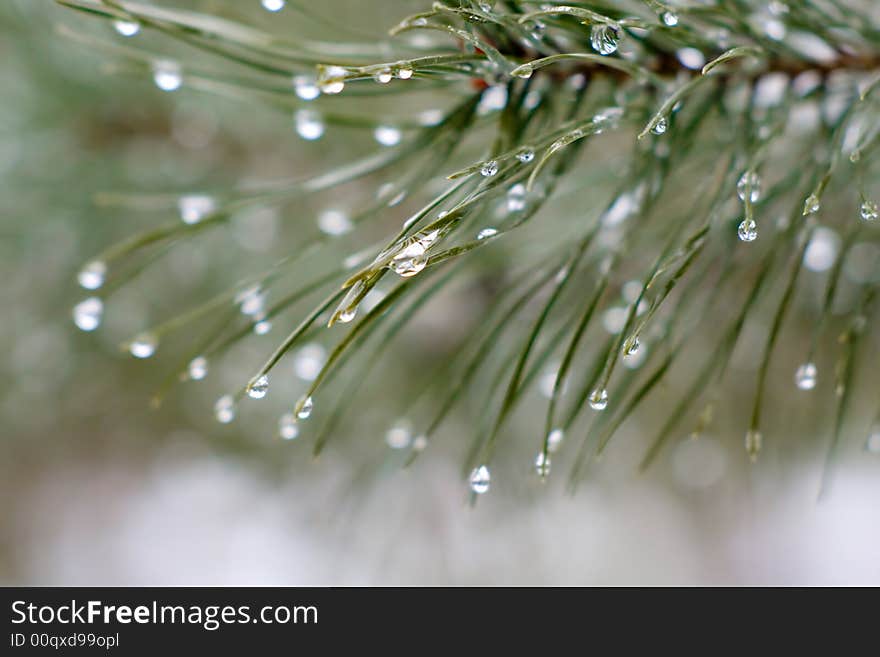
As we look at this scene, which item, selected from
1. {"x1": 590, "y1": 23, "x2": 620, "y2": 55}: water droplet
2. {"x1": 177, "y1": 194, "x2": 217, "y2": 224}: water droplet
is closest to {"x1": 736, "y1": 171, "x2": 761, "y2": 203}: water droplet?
{"x1": 590, "y1": 23, "x2": 620, "y2": 55}: water droplet

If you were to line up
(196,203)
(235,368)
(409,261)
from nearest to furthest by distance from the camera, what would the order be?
(409,261) < (196,203) < (235,368)

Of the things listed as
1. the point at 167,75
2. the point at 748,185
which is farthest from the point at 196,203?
the point at 748,185

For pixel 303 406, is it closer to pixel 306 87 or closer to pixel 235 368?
pixel 306 87

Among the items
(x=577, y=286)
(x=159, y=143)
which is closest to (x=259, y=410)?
(x=159, y=143)

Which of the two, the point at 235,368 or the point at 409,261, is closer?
the point at 409,261

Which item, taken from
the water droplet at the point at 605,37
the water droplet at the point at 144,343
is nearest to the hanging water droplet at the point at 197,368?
the water droplet at the point at 144,343

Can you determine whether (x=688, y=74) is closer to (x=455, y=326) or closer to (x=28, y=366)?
(x=455, y=326)

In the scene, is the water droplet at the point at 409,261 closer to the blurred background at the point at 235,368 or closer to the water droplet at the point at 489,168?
the water droplet at the point at 489,168
